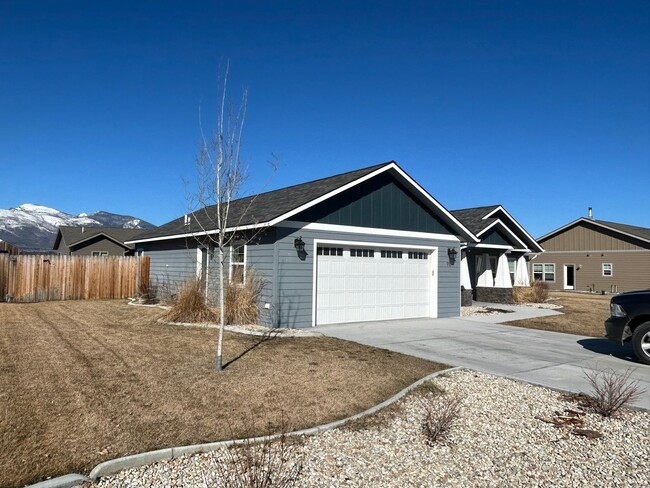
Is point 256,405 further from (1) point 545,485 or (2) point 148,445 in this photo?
(1) point 545,485

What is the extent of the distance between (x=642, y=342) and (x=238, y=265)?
9875 mm

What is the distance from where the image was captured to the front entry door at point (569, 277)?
3353 centimetres

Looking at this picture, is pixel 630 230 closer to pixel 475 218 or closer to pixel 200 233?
pixel 475 218

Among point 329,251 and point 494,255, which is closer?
point 329,251

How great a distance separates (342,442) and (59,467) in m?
2.49

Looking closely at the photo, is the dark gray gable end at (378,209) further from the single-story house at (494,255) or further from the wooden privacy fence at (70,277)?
the wooden privacy fence at (70,277)

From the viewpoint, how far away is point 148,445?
416 cm

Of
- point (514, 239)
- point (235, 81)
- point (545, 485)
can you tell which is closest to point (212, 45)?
point (235, 81)

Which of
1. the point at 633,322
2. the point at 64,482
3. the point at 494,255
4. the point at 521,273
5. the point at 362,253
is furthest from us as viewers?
the point at 521,273

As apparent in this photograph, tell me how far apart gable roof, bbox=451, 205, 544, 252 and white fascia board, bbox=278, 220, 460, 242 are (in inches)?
225

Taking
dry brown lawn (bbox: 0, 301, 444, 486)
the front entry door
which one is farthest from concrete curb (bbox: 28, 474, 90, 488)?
the front entry door

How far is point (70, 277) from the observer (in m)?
19.0

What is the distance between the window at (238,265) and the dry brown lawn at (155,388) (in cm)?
257

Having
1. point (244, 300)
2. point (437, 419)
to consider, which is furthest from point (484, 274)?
point (437, 419)
